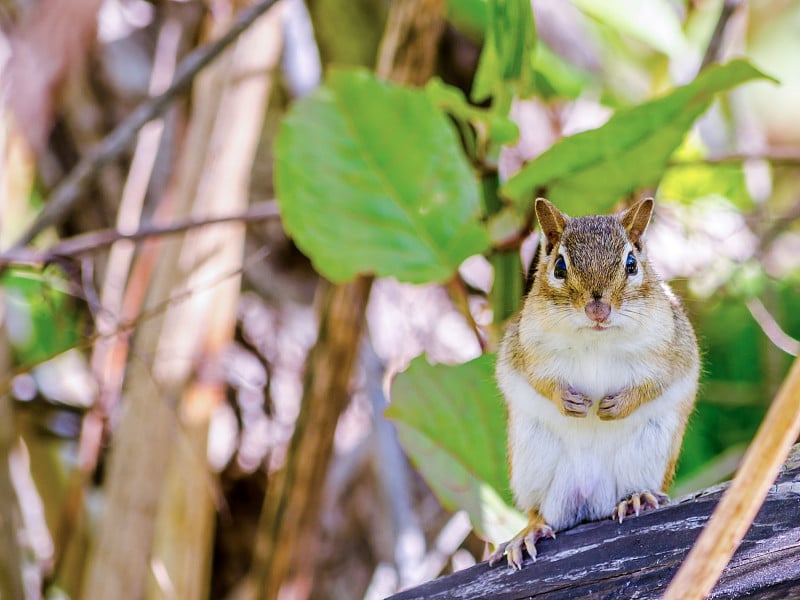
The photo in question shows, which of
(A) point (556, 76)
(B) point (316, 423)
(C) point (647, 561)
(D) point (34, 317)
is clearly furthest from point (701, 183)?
(D) point (34, 317)

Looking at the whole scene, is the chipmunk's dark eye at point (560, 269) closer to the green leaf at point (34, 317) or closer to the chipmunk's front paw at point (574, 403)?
the chipmunk's front paw at point (574, 403)

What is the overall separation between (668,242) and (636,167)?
913mm

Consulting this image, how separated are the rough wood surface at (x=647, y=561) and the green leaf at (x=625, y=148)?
43 cm

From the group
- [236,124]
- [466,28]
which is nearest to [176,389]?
[236,124]

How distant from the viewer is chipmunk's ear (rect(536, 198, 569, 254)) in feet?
3.64

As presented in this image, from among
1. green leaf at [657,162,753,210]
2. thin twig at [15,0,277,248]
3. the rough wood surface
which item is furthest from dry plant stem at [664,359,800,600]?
green leaf at [657,162,753,210]

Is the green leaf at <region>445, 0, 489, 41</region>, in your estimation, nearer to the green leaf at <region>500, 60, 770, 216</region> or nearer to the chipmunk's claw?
the green leaf at <region>500, 60, 770, 216</region>

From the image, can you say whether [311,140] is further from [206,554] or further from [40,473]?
[40,473]

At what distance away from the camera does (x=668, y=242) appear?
217 centimetres

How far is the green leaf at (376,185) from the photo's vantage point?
1362mm

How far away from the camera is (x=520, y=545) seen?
1.12m

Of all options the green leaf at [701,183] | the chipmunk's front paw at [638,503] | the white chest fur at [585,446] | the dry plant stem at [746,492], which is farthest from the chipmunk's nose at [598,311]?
the green leaf at [701,183]

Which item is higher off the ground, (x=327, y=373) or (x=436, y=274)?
(x=436, y=274)

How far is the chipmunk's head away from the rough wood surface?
22 centimetres
